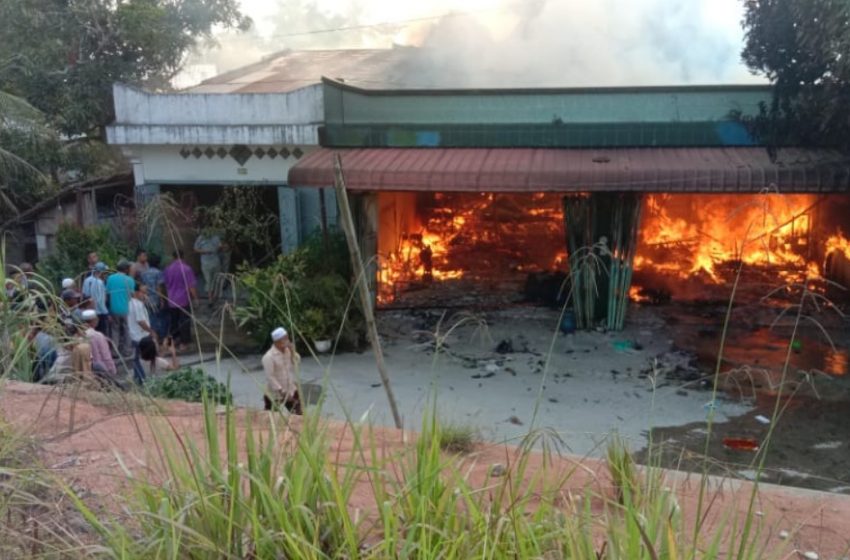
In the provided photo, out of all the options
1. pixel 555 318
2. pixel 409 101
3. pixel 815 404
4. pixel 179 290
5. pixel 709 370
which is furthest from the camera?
pixel 409 101

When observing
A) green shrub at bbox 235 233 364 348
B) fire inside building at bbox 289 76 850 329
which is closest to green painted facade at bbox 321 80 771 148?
fire inside building at bbox 289 76 850 329

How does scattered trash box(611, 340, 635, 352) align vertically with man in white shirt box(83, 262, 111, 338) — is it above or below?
below

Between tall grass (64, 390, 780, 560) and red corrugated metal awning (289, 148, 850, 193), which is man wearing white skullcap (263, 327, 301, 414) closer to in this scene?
tall grass (64, 390, 780, 560)

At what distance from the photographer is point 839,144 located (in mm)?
9414

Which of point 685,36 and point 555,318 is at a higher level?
point 685,36

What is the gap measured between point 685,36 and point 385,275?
14.1 metres

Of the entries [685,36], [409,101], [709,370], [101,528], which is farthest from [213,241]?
[685,36]

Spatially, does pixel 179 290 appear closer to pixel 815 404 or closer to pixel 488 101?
pixel 488 101

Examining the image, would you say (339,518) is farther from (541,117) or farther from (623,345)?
(541,117)

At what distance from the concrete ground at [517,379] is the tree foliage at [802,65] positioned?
308cm

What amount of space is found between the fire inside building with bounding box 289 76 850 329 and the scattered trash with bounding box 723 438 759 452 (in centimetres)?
204

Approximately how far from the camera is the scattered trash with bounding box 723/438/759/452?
7070 mm

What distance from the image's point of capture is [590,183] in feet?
31.7

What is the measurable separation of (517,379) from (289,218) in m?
5.22
